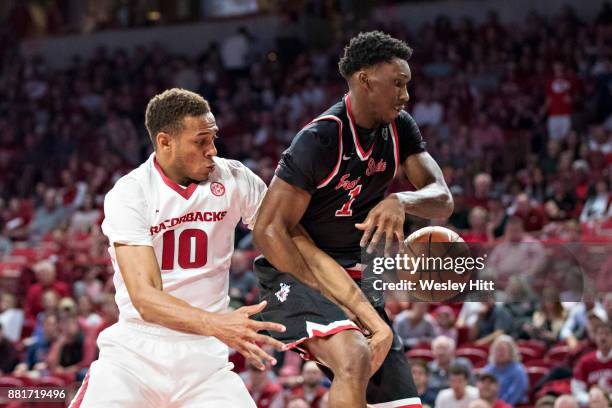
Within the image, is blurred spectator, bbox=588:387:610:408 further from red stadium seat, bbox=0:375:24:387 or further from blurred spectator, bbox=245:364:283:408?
red stadium seat, bbox=0:375:24:387

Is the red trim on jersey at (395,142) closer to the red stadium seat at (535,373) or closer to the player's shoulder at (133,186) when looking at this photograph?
the player's shoulder at (133,186)

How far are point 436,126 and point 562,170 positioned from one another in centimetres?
296

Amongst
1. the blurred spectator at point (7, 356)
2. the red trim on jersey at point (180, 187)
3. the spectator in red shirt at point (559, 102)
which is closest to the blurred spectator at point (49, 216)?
the blurred spectator at point (7, 356)

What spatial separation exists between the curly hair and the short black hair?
2.29ft

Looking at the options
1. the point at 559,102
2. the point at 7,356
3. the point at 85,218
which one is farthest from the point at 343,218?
the point at 85,218

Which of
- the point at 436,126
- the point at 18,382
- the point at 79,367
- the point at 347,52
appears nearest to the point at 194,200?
the point at 347,52

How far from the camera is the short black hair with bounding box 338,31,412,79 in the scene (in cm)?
455

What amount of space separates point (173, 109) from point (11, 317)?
313 inches

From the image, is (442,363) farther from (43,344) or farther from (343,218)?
(43,344)

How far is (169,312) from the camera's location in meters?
4.16

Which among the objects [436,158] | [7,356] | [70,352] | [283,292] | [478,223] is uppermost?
[283,292]

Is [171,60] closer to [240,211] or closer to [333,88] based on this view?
[333,88]

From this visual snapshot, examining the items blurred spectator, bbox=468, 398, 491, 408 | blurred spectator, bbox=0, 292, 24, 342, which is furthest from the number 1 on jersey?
blurred spectator, bbox=0, 292, 24, 342

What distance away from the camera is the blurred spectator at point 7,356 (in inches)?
419
